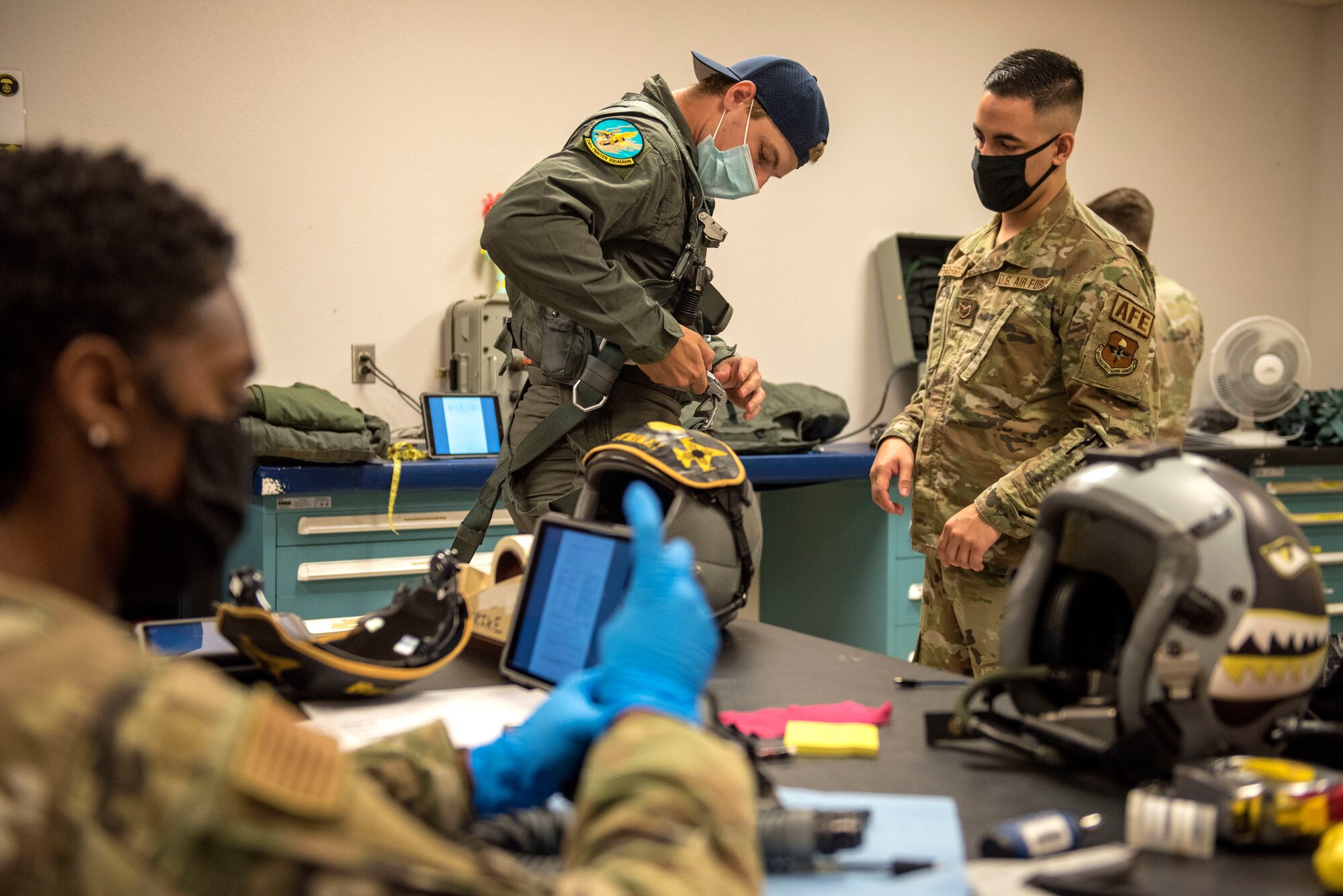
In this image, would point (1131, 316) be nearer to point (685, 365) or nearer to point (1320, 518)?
point (685, 365)

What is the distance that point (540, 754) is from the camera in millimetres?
882

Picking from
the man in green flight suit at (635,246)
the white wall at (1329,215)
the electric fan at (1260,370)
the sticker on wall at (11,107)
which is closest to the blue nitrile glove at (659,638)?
the man in green flight suit at (635,246)

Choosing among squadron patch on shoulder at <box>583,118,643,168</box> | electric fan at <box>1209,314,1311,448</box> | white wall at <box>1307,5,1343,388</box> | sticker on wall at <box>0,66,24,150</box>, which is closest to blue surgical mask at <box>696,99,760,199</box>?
squadron patch on shoulder at <box>583,118,643,168</box>

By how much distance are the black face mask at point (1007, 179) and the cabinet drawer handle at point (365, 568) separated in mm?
1499

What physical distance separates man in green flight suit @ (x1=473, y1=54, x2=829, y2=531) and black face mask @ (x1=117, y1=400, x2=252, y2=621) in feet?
3.81

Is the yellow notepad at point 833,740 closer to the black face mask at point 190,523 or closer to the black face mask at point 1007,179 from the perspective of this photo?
the black face mask at point 190,523

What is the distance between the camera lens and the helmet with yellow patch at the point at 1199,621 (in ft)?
3.16

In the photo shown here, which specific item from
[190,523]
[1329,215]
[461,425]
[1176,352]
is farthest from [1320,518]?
[190,523]

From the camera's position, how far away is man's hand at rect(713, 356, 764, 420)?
207 cm

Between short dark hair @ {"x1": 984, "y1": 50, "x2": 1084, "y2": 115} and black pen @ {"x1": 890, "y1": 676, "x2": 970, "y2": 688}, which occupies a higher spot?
short dark hair @ {"x1": 984, "y1": 50, "x2": 1084, "y2": 115}

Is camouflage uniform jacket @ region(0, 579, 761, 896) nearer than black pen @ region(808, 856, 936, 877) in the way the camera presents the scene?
Yes

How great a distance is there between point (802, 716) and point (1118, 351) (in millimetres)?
1008

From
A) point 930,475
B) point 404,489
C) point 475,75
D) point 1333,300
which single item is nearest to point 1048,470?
point 930,475

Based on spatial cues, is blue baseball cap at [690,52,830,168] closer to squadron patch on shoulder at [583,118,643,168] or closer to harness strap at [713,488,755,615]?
squadron patch on shoulder at [583,118,643,168]
